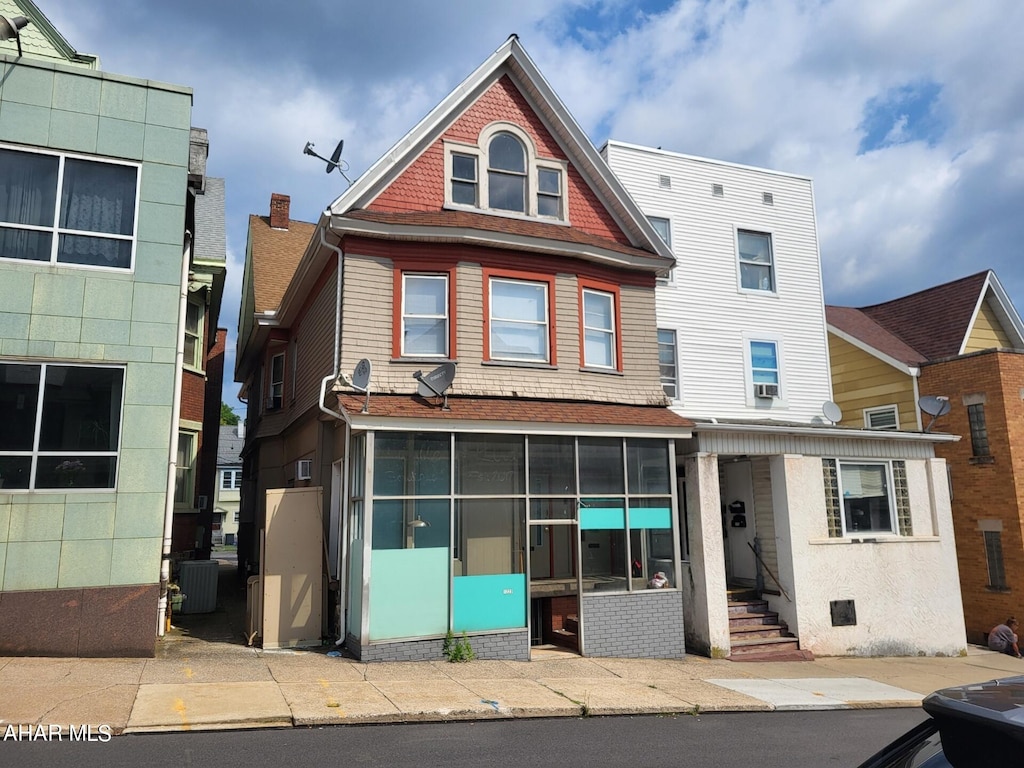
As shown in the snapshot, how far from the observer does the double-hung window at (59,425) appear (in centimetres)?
1038

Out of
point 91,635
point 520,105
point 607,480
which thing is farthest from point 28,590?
point 520,105

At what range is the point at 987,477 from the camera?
2016cm

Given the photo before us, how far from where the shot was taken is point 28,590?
10070 mm

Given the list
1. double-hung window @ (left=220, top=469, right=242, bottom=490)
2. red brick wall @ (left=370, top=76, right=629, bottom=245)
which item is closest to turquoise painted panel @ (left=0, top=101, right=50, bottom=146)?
red brick wall @ (left=370, top=76, right=629, bottom=245)

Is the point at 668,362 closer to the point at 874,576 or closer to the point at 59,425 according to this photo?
the point at 874,576

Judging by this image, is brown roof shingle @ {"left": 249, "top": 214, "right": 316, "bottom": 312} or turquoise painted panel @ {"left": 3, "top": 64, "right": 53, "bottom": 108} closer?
turquoise painted panel @ {"left": 3, "top": 64, "right": 53, "bottom": 108}

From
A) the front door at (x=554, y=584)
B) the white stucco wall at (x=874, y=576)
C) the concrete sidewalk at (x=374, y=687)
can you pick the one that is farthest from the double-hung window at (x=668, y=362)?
the concrete sidewalk at (x=374, y=687)

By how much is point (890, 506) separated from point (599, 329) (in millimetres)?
7753

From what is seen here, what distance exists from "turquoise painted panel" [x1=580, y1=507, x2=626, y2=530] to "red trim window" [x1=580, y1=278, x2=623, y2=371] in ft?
8.98

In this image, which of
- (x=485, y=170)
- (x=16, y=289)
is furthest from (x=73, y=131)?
(x=485, y=170)

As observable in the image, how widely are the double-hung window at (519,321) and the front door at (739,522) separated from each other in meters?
5.93

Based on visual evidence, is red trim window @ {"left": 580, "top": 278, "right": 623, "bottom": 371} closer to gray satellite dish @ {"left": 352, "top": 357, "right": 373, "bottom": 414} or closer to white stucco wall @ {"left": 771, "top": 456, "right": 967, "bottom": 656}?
white stucco wall @ {"left": 771, "top": 456, "right": 967, "bottom": 656}

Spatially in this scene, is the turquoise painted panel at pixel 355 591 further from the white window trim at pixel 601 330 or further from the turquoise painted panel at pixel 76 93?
the turquoise painted panel at pixel 76 93

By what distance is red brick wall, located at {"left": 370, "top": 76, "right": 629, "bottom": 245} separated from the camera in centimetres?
1386
